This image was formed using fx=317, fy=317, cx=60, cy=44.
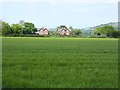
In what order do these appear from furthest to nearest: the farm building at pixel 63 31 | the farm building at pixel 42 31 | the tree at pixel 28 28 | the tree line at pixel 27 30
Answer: the farm building at pixel 63 31, the farm building at pixel 42 31, the tree at pixel 28 28, the tree line at pixel 27 30

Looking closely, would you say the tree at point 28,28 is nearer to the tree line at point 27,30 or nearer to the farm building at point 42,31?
the tree line at point 27,30

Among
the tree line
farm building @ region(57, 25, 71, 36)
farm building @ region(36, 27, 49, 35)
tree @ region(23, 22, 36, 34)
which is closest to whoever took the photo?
the tree line

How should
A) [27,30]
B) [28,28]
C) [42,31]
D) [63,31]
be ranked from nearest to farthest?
[27,30] < [28,28] < [42,31] < [63,31]

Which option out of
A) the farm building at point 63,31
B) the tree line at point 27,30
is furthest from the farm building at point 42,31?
the farm building at point 63,31

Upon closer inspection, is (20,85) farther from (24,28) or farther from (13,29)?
(24,28)

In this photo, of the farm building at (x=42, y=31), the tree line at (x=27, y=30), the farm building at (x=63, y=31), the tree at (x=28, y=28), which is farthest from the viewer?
the farm building at (x=63, y=31)

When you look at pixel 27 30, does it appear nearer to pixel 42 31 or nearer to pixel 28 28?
pixel 28 28

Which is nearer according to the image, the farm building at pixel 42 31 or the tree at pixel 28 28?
the tree at pixel 28 28

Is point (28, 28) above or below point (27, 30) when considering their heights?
above

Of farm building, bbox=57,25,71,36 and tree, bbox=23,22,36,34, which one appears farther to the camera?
farm building, bbox=57,25,71,36

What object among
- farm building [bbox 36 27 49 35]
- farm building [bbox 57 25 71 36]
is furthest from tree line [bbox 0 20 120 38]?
farm building [bbox 57 25 71 36]

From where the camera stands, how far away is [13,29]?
12162cm

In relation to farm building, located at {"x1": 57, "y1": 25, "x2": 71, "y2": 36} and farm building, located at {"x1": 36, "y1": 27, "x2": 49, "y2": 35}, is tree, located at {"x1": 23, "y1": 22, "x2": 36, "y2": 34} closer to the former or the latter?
farm building, located at {"x1": 36, "y1": 27, "x2": 49, "y2": 35}

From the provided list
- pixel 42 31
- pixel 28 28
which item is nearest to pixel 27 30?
pixel 28 28
